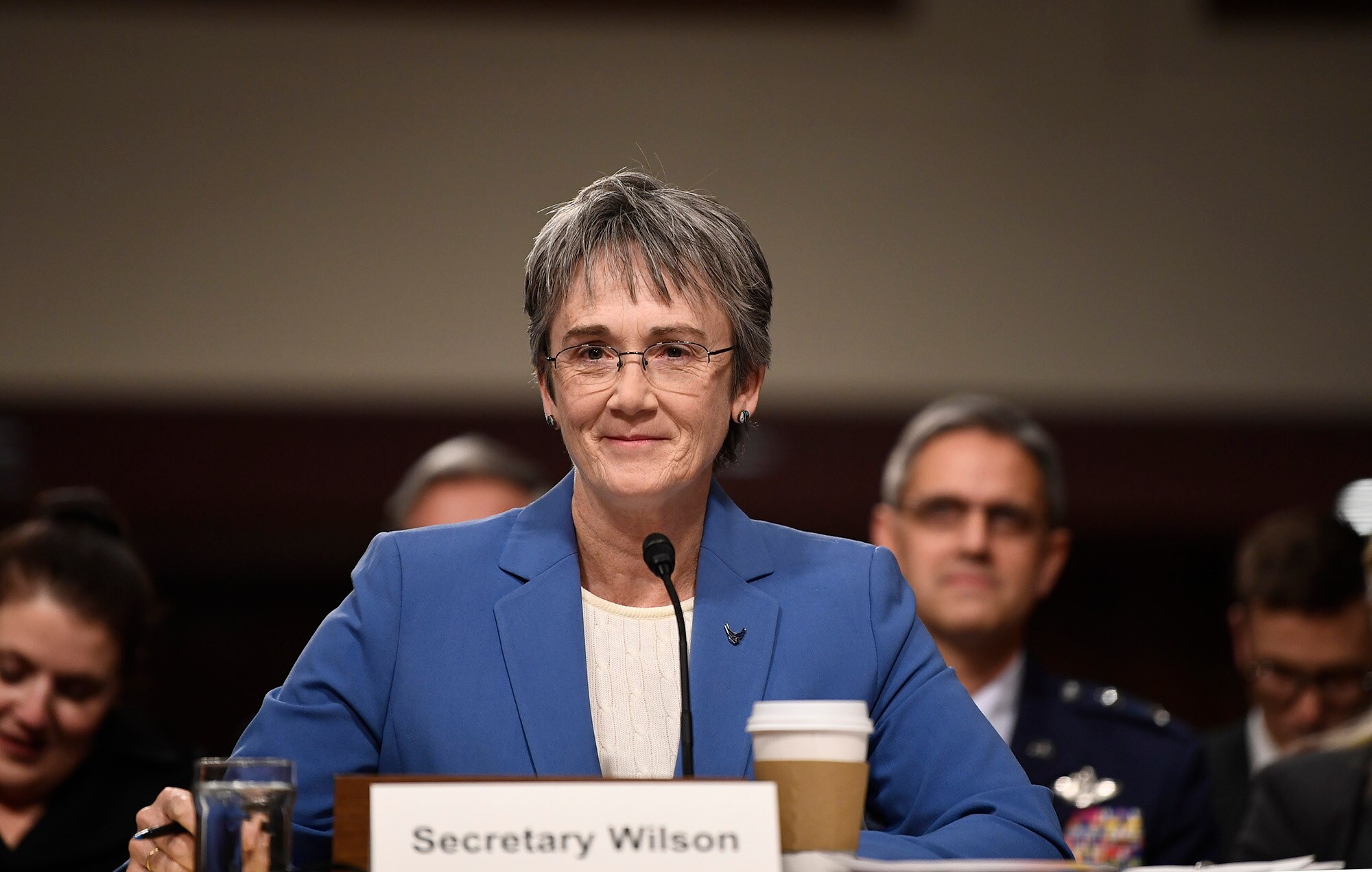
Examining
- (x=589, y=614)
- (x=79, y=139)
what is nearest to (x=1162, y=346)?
(x=79, y=139)

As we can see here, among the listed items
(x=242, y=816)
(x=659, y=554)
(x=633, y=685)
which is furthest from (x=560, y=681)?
(x=242, y=816)

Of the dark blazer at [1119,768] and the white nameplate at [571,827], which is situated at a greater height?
the white nameplate at [571,827]

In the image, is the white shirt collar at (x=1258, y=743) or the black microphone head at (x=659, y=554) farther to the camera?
the white shirt collar at (x=1258, y=743)

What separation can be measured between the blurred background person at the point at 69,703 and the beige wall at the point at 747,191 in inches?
109

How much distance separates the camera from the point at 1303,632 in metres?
3.82

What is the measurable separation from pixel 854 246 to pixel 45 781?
3749mm

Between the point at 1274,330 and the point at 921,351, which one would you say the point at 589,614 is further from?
the point at 1274,330

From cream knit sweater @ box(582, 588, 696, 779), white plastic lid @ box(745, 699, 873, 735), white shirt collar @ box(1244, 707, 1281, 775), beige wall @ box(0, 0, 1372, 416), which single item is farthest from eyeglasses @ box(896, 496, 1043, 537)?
beige wall @ box(0, 0, 1372, 416)

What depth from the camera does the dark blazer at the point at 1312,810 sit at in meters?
2.86

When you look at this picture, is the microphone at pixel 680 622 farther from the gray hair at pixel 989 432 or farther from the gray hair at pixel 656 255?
the gray hair at pixel 989 432

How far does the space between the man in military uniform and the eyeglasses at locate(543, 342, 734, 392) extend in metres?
1.48

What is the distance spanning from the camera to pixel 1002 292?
603 cm

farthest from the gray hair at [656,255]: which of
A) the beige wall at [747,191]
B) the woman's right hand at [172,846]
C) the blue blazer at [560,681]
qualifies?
the beige wall at [747,191]

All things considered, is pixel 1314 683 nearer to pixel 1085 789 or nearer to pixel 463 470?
pixel 1085 789
